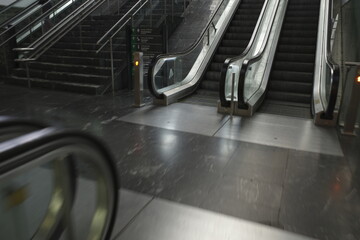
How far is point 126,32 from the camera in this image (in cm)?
719

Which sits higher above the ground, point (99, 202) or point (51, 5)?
point (51, 5)

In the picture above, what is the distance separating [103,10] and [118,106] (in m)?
6.60

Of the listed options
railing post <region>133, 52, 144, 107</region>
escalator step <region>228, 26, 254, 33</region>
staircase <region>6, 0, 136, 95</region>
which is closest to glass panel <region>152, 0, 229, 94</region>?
railing post <region>133, 52, 144, 107</region>

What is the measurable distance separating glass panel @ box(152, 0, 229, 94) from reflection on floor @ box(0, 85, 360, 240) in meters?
1.31

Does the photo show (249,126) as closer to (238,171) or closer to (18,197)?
→ (238,171)

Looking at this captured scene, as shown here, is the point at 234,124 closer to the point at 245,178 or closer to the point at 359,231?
the point at 245,178

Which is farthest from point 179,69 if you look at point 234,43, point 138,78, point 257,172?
point 257,172

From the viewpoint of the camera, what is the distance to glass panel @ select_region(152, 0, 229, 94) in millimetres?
6102

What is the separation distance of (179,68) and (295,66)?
9.71ft

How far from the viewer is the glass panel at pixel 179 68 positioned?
6102 millimetres

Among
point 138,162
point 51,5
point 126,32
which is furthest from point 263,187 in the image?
point 51,5

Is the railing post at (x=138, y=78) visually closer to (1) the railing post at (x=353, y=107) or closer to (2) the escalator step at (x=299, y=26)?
(1) the railing post at (x=353, y=107)

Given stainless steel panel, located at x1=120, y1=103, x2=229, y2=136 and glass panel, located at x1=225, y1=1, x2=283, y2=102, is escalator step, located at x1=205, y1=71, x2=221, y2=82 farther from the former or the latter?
stainless steel panel, located at x1=120, y1=103, x2=229, y2=136

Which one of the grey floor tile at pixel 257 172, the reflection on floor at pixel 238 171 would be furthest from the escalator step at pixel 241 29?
the grey floor tile at pixel 257 172
